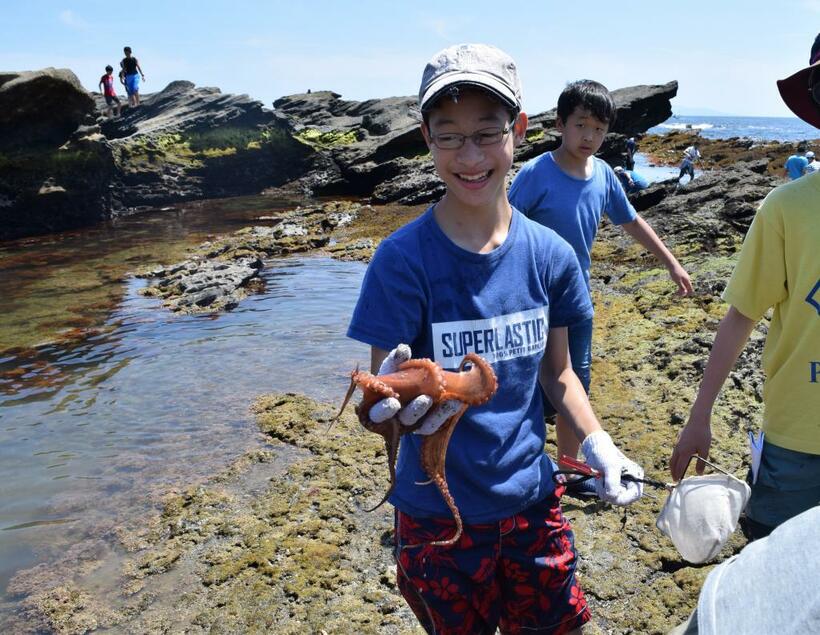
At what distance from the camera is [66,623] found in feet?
11.3

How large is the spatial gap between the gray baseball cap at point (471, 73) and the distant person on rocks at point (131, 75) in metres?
30.4

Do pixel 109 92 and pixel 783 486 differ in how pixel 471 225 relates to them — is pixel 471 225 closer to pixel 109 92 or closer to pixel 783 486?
pixel 783 486

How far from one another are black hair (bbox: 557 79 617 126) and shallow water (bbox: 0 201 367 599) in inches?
142

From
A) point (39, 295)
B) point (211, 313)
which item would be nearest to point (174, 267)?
point (39, 295)

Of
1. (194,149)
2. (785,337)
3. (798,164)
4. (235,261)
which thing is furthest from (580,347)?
(194,149)

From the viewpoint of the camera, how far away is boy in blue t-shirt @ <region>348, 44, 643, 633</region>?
2104 millimetres

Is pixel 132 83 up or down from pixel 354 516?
up

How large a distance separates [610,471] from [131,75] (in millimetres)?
33242

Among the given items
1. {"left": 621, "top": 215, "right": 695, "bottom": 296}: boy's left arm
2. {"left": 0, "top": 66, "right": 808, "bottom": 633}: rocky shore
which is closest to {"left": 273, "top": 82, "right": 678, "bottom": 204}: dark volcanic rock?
{"left": 0, "top": 66, "right": 808, "bottom": 633}: rocky shore

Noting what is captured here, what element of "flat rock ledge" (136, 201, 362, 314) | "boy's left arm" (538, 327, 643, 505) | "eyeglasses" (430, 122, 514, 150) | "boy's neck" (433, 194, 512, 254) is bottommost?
"flat rock ledge" (136, 201, 362, 314)

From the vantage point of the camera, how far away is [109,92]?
30.8 meters

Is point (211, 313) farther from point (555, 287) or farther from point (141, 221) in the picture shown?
point (141, 221)

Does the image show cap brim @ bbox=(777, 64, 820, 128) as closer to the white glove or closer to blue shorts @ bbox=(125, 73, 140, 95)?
the white glove

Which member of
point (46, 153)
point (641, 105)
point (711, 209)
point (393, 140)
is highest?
point (641, 105)
